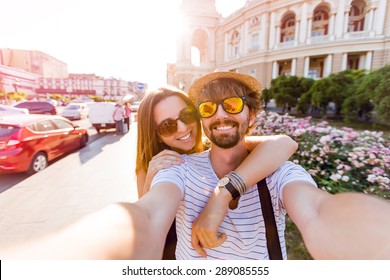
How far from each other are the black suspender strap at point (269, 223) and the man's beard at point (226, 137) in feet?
0.99

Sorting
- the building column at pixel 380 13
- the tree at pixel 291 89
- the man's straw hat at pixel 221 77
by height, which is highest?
the building column at pixel 380 13

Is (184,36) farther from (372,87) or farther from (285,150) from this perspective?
(285,150)

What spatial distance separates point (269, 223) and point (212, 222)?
344mm

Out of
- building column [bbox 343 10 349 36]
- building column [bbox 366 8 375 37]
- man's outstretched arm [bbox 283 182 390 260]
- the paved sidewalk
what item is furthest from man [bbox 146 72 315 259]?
building column [bbox 343 10 349 36]

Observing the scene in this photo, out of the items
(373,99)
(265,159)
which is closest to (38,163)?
(265,159)

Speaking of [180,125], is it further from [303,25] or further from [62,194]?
[303,25]

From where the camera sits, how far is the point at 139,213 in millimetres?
885

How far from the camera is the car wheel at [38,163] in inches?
168

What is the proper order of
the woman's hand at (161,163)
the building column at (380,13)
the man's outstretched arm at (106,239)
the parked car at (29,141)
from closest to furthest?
the man's outstretched arm at (106,239) < the woman's hand at (161,163) < the parked car at (29,141) < the building column at (380,13)

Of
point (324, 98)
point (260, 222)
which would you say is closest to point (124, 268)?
point (260, 222)

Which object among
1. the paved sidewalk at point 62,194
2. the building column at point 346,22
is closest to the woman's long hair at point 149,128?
the paved sidewalk at point 62,194

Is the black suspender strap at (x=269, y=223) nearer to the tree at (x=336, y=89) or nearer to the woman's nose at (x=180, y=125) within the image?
the woman's nose at (x=180, y=125)

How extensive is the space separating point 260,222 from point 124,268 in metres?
0.76

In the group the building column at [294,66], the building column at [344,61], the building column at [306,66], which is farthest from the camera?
the building column at [294,66]
